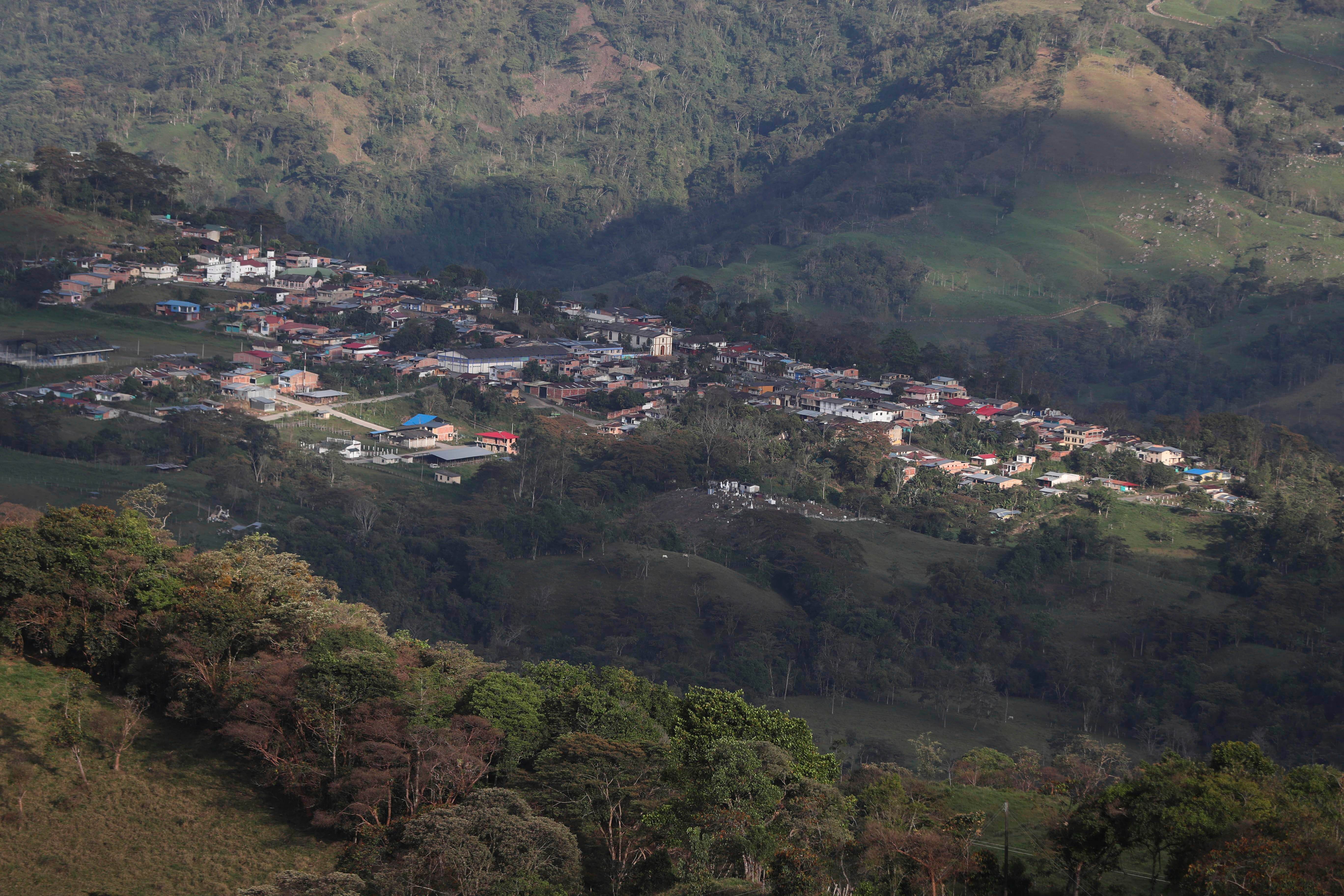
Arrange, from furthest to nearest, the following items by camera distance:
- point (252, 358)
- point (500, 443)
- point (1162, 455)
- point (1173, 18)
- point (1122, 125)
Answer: point (1173, 18) → point (1122, 125) → point (1162, 455) → point (252, 358) → point (500, 443)

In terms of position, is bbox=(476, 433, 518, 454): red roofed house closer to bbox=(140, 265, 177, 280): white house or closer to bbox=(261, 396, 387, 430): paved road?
bbox=(261, 396, 387, 430): paved road

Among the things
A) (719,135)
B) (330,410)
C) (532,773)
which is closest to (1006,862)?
(532,773)

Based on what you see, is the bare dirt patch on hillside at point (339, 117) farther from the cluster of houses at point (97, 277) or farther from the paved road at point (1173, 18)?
the paved road at point (1173, 18)

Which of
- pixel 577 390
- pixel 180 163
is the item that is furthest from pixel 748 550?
pixel 180 163

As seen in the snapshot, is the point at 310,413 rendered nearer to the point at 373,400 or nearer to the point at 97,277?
the point at 373,400

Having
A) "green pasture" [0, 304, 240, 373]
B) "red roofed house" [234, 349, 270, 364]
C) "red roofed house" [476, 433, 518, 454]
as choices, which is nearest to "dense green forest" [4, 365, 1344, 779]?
"red roofed house" [476, 433, 518, 454]

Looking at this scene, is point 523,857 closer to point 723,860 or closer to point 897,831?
point 723,860
